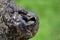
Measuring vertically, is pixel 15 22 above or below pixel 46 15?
above

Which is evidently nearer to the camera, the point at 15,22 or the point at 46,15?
the point at 15,22

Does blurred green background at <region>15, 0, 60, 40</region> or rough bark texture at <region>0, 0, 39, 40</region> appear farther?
blurred green background at <region>15, 0, 60, 40</region>

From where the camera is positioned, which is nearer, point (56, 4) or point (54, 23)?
point (54, 23)

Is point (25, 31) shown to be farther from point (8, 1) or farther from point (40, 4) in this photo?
point (40, 4)

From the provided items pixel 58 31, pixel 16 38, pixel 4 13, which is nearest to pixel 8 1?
pixel 4 13

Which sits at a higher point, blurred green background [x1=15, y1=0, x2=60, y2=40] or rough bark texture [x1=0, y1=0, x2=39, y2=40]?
rough bark texture [x1=0, y1=0, x2=39, y2=40]
